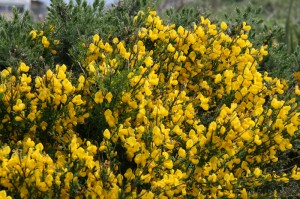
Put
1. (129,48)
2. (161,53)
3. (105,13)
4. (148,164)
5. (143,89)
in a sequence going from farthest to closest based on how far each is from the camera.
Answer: (105,13) → (161,53) → (129,48) → (143,89) → (148,164)

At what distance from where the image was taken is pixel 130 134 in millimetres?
2744

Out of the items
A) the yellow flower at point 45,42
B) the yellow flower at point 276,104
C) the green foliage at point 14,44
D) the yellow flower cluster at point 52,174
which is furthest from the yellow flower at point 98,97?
the yellow flower at point 45,42

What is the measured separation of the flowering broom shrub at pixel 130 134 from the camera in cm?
262

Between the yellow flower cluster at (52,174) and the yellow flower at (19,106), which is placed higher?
the yellow flower at (19,106)

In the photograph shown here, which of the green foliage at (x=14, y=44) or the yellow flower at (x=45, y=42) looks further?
the yellow flower at (x=45, y=42)

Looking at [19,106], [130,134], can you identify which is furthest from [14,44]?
[130,134]

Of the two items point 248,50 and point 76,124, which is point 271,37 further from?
point 76,124

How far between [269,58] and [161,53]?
118cm

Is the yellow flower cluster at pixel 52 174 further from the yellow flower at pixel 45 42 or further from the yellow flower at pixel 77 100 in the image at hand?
the yellow flower at pixel 45 42

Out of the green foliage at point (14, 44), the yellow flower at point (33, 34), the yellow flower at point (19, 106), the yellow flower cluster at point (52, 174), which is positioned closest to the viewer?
the yellow flower cluster at point (52, 174)

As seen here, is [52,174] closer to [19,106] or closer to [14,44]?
[19,106]

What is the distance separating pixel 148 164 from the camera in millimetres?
2684

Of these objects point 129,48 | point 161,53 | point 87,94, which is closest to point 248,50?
point 161,53

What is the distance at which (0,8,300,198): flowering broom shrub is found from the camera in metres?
2.62
